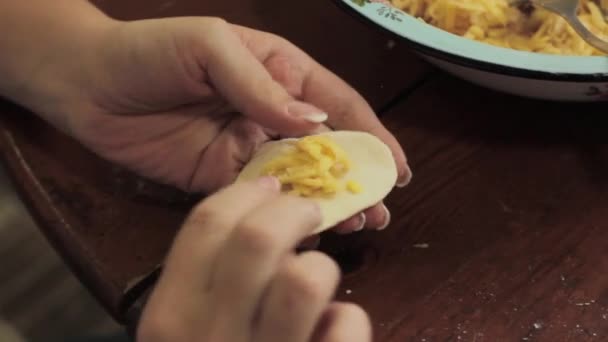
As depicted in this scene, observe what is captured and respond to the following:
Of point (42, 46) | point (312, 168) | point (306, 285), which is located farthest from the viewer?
point (42, 46)

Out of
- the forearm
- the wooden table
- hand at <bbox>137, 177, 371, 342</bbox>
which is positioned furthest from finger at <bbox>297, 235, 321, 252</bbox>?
the forearm

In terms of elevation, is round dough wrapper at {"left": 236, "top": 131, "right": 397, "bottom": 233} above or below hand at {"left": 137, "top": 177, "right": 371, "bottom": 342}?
below

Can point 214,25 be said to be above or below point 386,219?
above

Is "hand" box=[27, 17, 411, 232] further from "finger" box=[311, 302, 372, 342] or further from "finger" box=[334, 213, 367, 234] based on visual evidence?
"finger" box=[311, 302, 372, 342]

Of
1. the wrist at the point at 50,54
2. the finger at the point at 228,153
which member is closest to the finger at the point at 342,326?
the finger at the point at 228,153

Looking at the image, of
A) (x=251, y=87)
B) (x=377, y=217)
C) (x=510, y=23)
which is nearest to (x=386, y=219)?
(x=377, y=217)

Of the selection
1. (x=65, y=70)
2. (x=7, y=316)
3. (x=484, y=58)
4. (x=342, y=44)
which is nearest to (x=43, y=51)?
(x=65, y=70)

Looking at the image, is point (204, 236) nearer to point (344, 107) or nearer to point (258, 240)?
point (258, 240)
